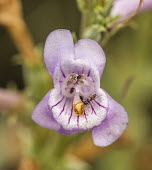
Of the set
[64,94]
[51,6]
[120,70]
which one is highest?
[51,6]


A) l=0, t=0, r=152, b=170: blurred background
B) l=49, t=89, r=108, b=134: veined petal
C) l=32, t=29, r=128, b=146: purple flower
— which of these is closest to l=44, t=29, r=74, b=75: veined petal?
l=32, t=29, r=128, b=146: purple flower

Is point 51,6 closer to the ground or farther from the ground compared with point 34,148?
farther from the ground

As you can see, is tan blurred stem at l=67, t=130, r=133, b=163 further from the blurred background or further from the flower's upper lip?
the flower's upper lip

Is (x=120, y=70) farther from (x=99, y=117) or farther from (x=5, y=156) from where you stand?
Result: (x=99, y=117)

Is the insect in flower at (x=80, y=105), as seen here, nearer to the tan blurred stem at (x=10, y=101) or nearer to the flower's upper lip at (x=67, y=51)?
the flower's upper lip at (x=67, y=51)

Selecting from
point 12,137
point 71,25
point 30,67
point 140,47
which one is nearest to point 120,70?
point 140,47

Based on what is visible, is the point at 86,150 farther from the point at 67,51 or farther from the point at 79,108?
the point at 67,51
